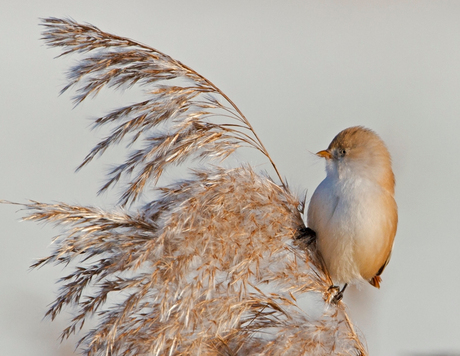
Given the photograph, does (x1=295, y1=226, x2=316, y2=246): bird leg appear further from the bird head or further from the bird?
the bird head

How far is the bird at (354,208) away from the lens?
7.92ft

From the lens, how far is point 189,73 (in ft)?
6.82

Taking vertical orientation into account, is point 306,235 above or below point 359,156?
below

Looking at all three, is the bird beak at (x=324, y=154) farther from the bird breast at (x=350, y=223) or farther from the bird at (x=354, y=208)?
the bird breast at (x=350, y=223)

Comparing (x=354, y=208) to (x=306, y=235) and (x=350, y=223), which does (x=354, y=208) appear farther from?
(x=306, y=235)

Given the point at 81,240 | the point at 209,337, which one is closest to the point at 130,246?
the point at 81,240

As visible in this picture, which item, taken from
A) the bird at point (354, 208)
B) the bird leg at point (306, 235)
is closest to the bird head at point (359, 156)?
the bird at point (354, 208)

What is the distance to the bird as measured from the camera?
2414mm

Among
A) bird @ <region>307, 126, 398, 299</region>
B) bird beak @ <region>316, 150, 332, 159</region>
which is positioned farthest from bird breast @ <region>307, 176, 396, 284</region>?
bird beak @ <region>316, 150, 332, 159</region>

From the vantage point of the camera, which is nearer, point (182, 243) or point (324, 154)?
point (182, 243)

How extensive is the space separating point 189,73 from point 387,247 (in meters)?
1.37

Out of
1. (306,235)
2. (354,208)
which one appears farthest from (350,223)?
(306,235)

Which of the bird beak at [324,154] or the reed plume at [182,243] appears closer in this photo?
the reed plume at [182,243]

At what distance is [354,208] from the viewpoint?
8.07 feet
